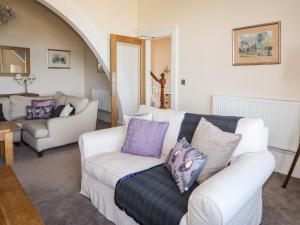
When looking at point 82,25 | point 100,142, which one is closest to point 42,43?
point 82,25

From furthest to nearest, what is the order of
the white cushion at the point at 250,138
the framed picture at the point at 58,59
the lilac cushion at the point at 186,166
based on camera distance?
the framed picture at the point at 58,59 < the white cushion at the point at 250,138 < the lilac cushion at the point at 186,166

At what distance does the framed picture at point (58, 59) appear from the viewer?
5.91m

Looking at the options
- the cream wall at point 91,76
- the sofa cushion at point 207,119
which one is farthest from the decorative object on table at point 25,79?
the sofa cushion at point 207,119

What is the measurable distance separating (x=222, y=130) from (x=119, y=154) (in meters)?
0.95

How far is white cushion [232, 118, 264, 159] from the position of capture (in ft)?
5.96

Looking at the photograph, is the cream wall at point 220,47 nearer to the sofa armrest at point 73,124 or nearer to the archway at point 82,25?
the archway at point 82,25

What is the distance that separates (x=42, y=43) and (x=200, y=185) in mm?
5638

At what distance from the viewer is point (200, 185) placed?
4.35ft

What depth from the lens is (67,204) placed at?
224 cm

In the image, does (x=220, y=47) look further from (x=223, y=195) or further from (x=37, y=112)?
(x=37, y=112)

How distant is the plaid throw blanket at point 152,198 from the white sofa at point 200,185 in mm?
87

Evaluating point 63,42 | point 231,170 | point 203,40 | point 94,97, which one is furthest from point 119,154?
point 63,42

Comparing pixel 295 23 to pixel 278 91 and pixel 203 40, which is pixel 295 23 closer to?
pixel 278 91

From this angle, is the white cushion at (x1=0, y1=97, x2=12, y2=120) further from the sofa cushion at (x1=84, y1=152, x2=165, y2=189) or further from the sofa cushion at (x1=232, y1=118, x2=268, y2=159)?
the sofa cushion at (x1=232, y1=118, x2=268, y2=159)
